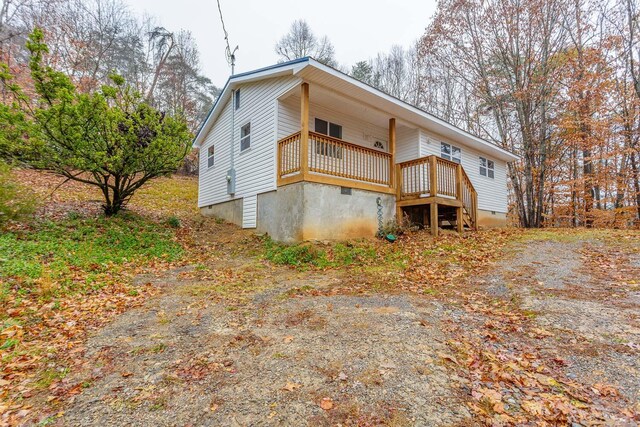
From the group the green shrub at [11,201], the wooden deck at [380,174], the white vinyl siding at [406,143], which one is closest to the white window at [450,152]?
the white vinyl siding at [406,143]

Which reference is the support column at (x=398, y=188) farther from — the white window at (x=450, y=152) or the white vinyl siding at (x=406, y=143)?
the white window at (x=450, y=152)

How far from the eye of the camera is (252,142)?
1054 centimetres

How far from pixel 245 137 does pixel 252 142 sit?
72 cm

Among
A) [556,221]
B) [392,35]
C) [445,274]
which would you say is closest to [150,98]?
[392,35]

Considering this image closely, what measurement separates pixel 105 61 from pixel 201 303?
23.4 meters

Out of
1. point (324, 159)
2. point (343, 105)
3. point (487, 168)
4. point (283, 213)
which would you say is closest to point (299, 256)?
point (283, 213)

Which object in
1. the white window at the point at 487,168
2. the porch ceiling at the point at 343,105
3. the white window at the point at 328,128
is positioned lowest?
the white window at the point at 487,168

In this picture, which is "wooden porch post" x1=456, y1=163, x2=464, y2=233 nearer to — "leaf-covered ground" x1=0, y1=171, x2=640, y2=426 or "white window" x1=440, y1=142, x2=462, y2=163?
"white window" x1=440, y1=142, x2=462, y2=163

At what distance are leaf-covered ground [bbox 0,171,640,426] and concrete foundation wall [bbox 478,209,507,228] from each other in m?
6.95

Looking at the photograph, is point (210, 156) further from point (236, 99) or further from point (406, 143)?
point (406, 143)

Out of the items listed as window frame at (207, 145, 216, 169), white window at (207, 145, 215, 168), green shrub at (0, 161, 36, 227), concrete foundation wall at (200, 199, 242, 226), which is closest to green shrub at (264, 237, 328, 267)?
concrete foundation wall at (200, 199, 242, 226)

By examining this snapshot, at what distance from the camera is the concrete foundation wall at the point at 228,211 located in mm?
11098

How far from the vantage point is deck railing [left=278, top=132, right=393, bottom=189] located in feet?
27.8

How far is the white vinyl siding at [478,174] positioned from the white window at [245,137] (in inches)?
258
